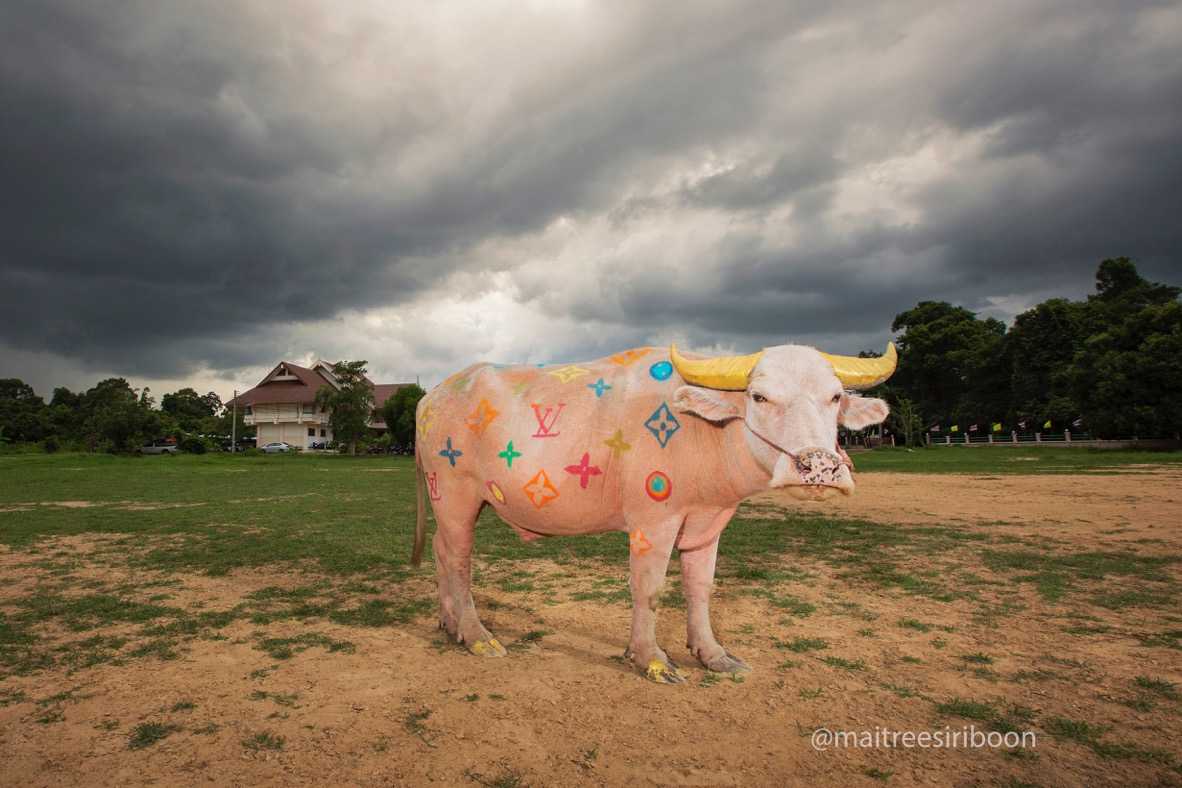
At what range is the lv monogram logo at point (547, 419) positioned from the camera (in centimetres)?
451

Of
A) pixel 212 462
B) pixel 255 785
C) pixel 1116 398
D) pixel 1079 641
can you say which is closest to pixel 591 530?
pixel 255 785

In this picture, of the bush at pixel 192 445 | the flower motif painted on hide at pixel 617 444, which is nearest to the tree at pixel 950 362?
the flower motif painted on hide at pixel 617 444

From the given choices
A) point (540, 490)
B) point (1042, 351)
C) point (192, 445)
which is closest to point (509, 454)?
point (540, 490)

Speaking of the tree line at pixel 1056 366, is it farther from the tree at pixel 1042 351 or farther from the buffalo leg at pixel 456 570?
the buffalo leg at pixel 456 570

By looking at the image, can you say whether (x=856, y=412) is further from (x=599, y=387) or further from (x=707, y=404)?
(x=599, y=387)

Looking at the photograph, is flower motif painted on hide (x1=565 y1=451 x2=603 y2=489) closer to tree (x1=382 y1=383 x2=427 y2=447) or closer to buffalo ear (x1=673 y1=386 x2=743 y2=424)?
buffalo ear (x1=673 y1=386 x2=743 y2=424)

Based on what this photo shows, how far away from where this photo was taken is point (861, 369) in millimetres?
3965

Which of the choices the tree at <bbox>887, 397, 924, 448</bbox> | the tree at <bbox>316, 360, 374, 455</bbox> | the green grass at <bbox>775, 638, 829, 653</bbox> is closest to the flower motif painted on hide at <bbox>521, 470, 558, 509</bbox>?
the green grass at <bbox>775, 638, 829, 653</bbox>

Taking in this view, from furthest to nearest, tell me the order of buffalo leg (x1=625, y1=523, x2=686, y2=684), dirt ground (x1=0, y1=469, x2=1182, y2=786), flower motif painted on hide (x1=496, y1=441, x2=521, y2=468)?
flower motif painted on hide (x1=496, y1=441, x2=521, y2=468), buffalo leg (x1=625, y1=523, x2=686, y2=684), dirt ground (x1=0, y1=469, x2=1182, y2=786)

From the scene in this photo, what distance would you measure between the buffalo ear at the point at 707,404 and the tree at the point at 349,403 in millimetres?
46520

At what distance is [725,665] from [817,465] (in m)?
1.78

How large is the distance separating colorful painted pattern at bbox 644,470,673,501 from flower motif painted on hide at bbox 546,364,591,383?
107 cm

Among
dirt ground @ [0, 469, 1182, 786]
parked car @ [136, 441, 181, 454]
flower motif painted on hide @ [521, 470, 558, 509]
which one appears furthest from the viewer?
parked car @ [136, 441, 181, 454]

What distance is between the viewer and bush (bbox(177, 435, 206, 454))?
1708 inches
